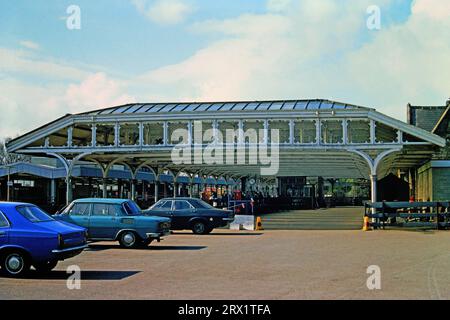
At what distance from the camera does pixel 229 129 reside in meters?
29.2

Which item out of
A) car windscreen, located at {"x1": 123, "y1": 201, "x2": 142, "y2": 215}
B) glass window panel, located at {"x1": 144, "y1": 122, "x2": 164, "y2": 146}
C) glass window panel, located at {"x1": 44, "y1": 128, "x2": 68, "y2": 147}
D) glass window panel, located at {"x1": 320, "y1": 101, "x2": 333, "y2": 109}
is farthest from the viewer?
glass window panel, located at {"x1": 44, "y1": 128, "x2": 68, "y2": 147}

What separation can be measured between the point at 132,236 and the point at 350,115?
1156cm

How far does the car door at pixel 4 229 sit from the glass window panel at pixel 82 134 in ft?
54.3

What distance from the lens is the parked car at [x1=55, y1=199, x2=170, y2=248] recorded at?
18.1m

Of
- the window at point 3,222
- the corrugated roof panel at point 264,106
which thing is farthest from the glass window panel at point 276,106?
the window at point 3,222

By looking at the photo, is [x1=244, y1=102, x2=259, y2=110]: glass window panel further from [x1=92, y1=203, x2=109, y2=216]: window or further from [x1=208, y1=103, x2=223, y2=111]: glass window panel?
[x1=92, y1=203, x2=109, y2=216]: window

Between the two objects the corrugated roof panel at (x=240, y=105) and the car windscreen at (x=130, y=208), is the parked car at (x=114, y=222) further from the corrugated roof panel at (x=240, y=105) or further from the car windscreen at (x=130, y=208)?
the corrugated roof panel at (x=240, y=105)

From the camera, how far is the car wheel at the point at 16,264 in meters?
11.7

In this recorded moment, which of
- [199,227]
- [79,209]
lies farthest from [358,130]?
[79,209]

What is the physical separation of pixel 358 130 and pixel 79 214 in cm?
1574

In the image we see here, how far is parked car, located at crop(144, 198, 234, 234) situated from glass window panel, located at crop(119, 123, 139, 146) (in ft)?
17.2

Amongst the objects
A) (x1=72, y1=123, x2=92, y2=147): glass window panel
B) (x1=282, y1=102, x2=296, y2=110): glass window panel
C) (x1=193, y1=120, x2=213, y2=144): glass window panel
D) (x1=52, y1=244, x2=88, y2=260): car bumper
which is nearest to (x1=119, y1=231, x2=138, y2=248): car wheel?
(x1=52, y1=244, x2=88, y2=260): car bumper

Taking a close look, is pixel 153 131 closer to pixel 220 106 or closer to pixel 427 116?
pixel 220 106
